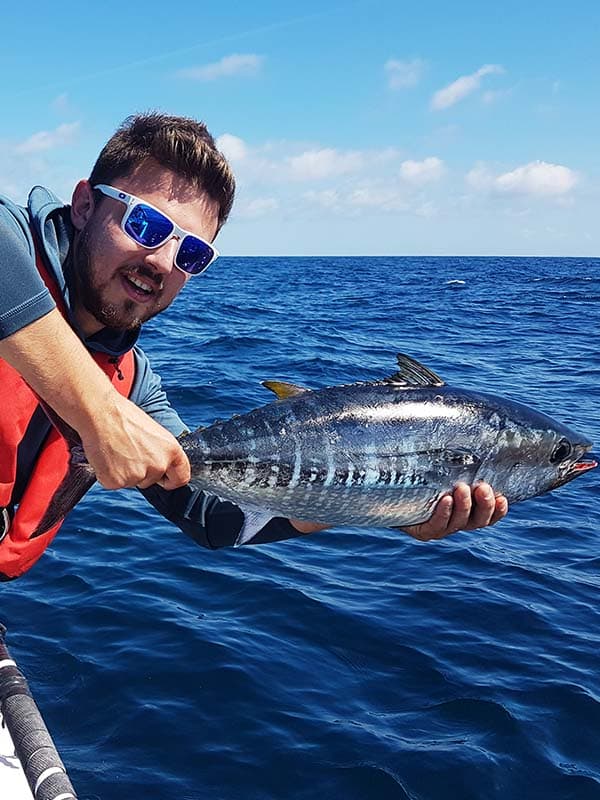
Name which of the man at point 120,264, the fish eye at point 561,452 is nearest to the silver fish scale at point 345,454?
the man at point 120,264

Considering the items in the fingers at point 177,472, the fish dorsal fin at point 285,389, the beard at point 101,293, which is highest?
the beard at point 101,293

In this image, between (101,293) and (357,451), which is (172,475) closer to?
(357,451)

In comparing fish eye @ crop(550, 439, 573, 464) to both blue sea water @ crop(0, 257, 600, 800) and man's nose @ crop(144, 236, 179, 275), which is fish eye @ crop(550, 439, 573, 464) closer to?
man's nose @ crop(144, 236, 179, 275)

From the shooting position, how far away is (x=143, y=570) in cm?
882

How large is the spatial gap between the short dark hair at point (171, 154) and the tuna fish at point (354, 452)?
1.16m

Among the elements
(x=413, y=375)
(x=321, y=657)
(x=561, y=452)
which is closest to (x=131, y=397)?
(x=413, y=375)

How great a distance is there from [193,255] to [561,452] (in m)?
2.34

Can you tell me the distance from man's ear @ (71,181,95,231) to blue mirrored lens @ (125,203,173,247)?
1.16ft

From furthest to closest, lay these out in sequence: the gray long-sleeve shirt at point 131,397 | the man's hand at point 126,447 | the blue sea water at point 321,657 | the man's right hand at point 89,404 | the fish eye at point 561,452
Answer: the blue sea water at point 321,657, the fish eye at point 561,452, the gray long-sleeve shirt at point 131,397, the man's hand at point 126,447, the man's right hand at point 89,404

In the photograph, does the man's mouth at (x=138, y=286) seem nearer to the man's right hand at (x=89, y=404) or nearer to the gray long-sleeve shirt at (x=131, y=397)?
the gray long-sleeve shirt at (x=131, y=397)

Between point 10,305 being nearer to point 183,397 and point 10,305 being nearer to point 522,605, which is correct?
→ point 522,605

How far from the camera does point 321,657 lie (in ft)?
23.4

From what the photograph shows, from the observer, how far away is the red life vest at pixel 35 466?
3.98 m

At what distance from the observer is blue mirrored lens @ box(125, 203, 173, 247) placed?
3.85 meters
